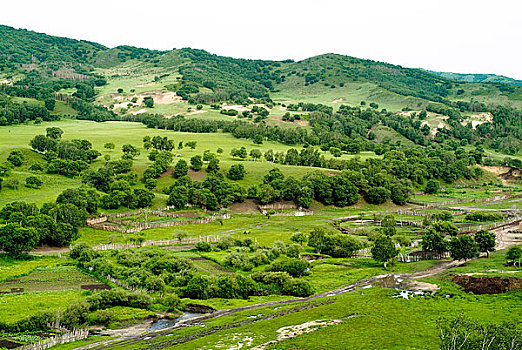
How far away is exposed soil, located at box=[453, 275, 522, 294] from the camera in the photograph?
227ft

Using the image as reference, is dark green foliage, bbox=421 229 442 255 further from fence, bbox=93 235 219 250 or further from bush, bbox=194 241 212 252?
fence, bbox=93 235 219 250

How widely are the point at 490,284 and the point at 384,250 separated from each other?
2227cm

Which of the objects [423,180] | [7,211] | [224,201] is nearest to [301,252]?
[224,201]

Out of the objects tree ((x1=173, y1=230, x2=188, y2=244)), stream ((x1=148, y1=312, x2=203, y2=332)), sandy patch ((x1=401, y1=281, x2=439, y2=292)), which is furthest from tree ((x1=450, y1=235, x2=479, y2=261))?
tree ((x1=173, y1=230, x2=188, y2=244))

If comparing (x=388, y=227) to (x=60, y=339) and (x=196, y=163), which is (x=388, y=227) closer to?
(x=196, y=163)

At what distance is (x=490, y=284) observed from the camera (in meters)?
70.9

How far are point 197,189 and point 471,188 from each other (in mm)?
119522

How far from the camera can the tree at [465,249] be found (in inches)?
A: 3509

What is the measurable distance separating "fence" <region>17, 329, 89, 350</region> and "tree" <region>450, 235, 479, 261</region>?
67.2 m

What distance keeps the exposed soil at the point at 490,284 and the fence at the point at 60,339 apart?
180ft

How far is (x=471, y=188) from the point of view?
643 ft

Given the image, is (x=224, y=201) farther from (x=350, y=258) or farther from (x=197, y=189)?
(x=350, y=258)

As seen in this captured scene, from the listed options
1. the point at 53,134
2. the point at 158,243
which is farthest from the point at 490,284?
the point at 53,134

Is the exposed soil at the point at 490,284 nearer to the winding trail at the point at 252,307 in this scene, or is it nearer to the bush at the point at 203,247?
the winding trail at the point at 252,307
